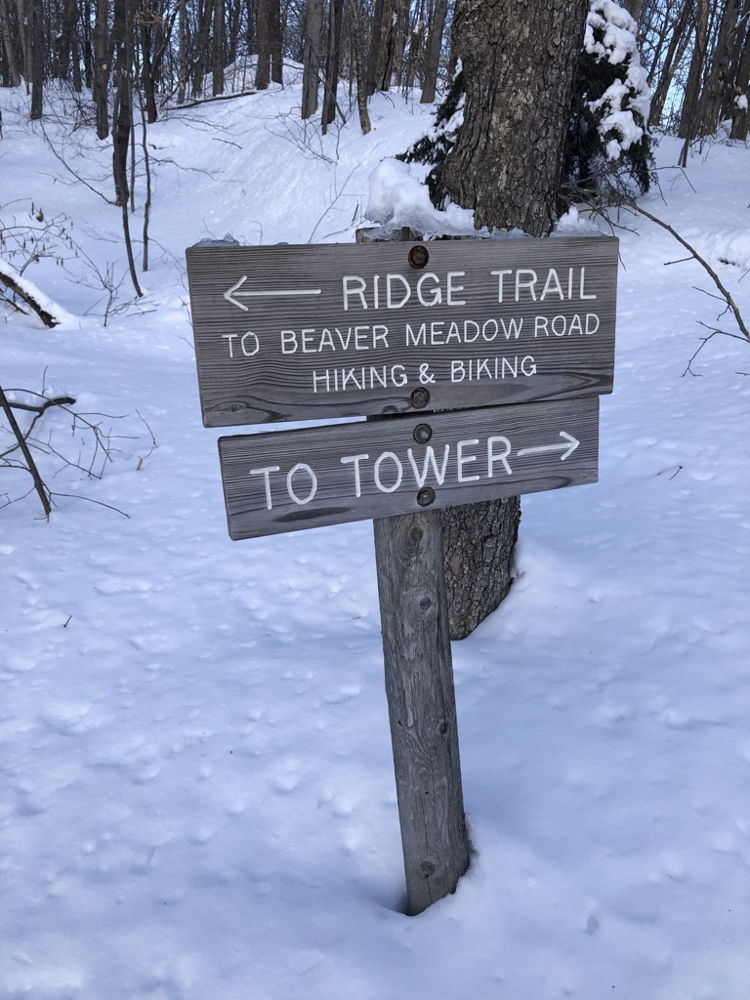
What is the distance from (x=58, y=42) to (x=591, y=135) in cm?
1901

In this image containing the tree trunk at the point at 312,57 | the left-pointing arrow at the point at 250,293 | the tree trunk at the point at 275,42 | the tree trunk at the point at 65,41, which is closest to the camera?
the left-pointing arrow at the point at 250,293

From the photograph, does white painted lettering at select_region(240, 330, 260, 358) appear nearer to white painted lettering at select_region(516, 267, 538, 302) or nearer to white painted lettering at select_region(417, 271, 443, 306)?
white painted lettering at select_region(417, 271, 443, 306)

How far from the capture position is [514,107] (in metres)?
2.58

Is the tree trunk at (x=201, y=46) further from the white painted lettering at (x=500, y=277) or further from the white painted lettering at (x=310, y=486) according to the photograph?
the white painted lettering at (x=310, y=486)

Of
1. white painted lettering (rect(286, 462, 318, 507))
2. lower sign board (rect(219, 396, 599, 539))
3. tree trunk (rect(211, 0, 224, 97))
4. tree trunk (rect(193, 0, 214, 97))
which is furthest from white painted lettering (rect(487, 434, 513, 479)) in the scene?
tree trunk (rect(193, 0, 214, 97))

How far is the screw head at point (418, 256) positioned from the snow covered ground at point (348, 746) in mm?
1530

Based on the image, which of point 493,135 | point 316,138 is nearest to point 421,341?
Result: point 493,135

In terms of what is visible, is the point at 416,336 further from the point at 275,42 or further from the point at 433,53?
the point at 275,42

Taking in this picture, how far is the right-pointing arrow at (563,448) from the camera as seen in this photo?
5.50 feet

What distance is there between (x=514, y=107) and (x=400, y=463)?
5.58ft

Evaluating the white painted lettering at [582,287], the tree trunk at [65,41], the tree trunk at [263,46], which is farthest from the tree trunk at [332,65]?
the white painted lettering at [582,287]

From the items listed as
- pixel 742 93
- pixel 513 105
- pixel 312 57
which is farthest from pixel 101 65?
pixel 742 93

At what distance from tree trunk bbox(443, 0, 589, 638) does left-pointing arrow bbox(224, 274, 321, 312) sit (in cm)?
142

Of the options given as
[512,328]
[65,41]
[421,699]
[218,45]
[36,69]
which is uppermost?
[65,41]
